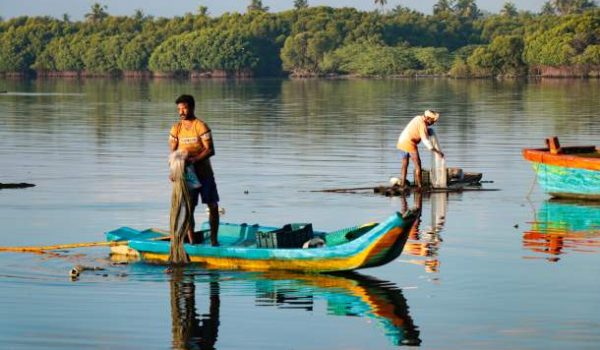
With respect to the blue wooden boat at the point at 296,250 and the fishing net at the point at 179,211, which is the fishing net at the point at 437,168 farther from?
the fishing net at the point at 179,211

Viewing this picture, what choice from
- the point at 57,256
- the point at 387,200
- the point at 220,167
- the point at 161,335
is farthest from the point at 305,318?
the point at 220,167

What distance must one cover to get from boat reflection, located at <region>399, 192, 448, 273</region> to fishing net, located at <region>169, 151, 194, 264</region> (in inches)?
124

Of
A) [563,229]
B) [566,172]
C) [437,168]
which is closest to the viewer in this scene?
[563,229]

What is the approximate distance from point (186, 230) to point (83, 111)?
53.5 m

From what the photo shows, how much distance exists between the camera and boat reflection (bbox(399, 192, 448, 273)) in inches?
745

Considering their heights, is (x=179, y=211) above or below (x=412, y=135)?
below

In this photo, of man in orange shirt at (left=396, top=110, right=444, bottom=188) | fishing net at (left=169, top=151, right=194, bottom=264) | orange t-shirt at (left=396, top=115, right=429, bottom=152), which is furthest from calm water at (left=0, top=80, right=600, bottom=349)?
orange t-shirt at (left=396, top=115, right=429, bottom=152)

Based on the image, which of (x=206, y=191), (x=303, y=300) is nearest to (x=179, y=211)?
(x=206, y=191)

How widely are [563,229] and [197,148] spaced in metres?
7.23

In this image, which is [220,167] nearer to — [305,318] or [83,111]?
[305,318]

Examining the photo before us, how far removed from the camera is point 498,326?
575 inches

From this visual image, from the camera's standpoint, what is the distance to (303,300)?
632 inches

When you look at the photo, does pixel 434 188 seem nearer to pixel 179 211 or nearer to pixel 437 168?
pixel 437 168

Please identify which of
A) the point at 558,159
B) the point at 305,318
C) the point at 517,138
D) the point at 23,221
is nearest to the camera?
the point at 305,318
